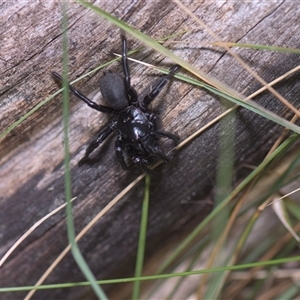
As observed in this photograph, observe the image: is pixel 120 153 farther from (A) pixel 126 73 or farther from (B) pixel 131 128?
(A) pixel 126 73

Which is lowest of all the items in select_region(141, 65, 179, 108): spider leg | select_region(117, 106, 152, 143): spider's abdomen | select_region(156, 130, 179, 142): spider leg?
select_region(156, 130, 179, 142): spider leg

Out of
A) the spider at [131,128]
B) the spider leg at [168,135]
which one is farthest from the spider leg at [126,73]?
the spider leg at [168,135]

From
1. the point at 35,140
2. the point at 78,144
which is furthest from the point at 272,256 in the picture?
the point at 35,140

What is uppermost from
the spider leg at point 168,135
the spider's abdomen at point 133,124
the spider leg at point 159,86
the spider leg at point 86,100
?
the spider leg at point 86,100

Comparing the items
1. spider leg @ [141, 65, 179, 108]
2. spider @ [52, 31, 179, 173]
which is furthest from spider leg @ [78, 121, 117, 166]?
spider leg @ [141, 65, 179, 108]

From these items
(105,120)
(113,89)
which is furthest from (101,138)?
(113,89)

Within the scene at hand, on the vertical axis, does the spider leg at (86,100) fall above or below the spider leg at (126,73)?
above

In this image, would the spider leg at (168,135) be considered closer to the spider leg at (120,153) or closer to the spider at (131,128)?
the spider at (131,128)

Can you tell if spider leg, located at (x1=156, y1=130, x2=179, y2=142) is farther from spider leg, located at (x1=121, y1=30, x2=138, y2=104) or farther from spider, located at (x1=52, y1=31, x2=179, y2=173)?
spider leg, located at (x1=121, y1=30, x2=138, y2=104)
